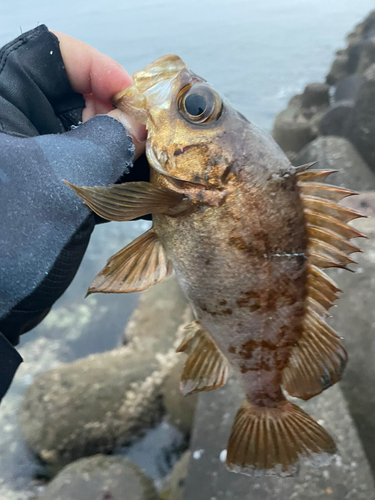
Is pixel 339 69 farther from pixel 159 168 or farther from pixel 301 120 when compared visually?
pixel 159 168

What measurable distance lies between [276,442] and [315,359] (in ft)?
1.48

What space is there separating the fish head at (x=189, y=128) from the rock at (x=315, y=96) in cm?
1074

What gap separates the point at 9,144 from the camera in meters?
1.24

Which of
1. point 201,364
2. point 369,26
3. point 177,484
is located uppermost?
point 369,26

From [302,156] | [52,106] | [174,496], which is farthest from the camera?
[302,156]

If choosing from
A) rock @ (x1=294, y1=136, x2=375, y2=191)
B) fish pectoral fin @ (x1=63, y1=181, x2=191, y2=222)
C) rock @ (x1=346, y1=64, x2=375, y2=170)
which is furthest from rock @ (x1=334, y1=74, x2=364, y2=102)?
fish pectoral fin @ (x1=63, y1=181, x2=191, y2=222)

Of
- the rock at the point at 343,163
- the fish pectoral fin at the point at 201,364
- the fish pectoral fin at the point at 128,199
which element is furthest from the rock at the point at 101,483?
the rock at the point at 343,163

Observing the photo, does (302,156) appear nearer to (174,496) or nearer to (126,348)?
(126,348)

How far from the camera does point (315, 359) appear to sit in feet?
4.91

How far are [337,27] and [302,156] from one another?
31.3 m

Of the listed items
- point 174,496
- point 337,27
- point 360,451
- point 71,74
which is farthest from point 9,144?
point 337,27

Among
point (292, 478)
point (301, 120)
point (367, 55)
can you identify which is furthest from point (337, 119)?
point (292, 478)

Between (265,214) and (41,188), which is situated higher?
(41,188)

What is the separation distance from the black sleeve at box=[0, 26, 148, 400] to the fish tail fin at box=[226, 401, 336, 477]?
1094 millimetres
